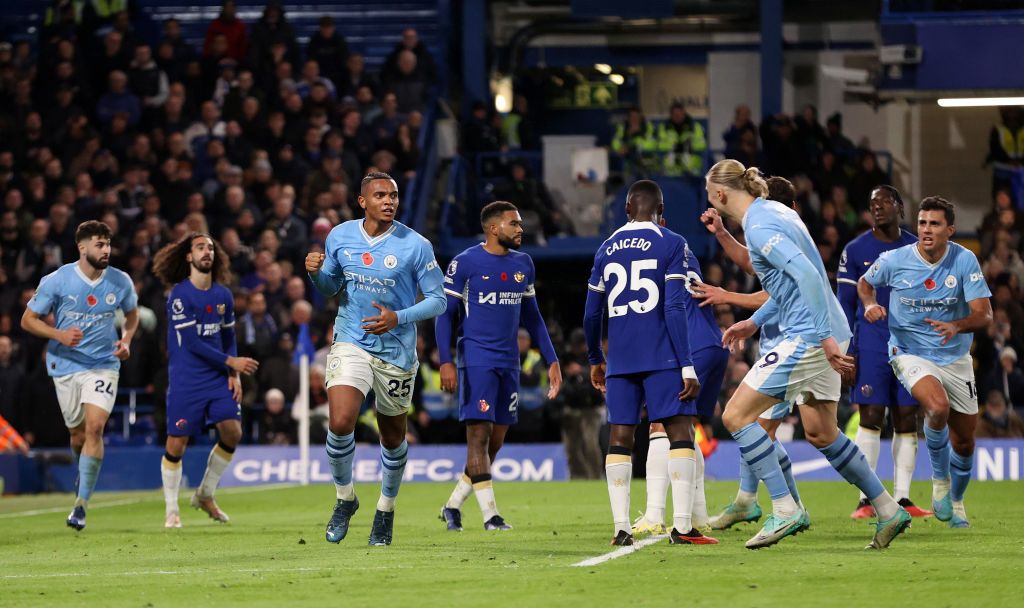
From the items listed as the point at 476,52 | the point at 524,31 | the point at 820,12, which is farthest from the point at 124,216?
the point at 820,12

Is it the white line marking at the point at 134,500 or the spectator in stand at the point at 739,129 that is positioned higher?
the spectator in stand at the point at 739,129

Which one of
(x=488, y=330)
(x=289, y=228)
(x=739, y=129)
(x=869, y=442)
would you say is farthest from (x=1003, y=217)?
(x=488, y=330)

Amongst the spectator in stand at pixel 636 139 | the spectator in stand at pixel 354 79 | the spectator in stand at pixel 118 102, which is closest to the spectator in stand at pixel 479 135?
the spectator in stand at pixel 354 79

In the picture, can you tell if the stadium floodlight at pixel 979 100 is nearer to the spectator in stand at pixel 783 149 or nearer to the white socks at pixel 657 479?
the spectator in stand at pixel 783 149

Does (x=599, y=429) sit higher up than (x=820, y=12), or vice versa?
(x=820, y=12)

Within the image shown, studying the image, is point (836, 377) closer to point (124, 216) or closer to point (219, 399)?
point (219, 399)

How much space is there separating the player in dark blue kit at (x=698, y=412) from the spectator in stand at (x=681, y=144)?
14.1m

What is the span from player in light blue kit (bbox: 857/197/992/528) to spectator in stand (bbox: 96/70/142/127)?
1760cm

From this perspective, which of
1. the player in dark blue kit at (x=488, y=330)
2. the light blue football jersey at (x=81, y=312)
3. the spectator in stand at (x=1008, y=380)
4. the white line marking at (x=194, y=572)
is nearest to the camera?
the white line marking at (x=194, y=572)

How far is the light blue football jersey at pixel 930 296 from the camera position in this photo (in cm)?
1127

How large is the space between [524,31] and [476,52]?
2273 mm

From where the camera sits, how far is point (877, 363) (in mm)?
12625

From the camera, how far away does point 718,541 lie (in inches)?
403

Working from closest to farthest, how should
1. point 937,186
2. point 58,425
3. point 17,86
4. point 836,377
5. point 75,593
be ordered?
point 75,593
point 836,377
point 58,425
point 17,86
point 937,186
